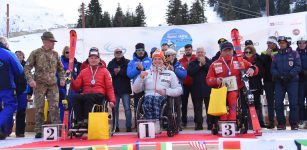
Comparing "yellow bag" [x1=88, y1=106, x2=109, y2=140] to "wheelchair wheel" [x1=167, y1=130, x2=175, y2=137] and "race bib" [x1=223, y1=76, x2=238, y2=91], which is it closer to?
"wheelchair wheel" [x1=167, y1=130, x2=175, y2=137]

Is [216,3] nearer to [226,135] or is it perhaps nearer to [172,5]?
[172,5]

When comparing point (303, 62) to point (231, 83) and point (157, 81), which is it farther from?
point (157, 81)

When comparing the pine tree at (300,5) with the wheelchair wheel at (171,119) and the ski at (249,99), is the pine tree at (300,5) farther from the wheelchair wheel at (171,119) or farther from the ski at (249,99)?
the wheelchair wheel at (171,119)

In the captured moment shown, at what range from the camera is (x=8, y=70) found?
6820 millimetres

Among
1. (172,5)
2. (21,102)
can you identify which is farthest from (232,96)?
(172,5)

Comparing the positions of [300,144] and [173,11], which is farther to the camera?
[173,11]

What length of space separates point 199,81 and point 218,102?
1.50m

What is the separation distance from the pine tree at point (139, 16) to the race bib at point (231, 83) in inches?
1481

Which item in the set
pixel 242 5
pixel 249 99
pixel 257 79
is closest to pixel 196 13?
pixel 242 5

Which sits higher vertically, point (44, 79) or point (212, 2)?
point (212, 2)

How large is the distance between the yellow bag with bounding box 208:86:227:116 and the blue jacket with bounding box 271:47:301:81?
1.31 meters

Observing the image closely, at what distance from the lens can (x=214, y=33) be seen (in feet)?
37.6

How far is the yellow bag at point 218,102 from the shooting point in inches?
251

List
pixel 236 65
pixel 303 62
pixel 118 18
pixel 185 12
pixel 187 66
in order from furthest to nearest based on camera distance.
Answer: pixel 118 18, pixel 185 12, pixel 187 66, pixel 303 62, pixel 236 65
